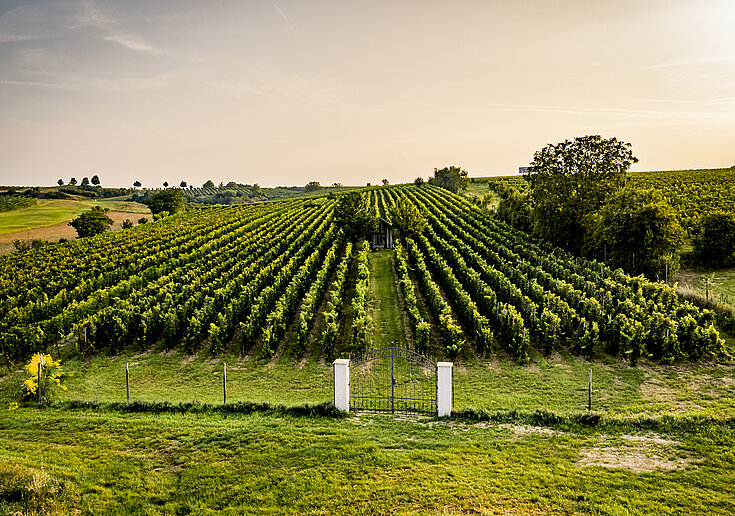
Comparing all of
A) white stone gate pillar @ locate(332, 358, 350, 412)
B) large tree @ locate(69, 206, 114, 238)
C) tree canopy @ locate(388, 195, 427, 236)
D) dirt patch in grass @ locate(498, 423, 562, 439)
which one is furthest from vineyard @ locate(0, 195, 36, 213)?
dirt patch in grass @ locate(498, 423, 562, 439)

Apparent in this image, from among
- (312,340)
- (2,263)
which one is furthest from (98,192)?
(312,340)

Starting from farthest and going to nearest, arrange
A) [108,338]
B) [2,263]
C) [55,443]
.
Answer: [2,263], [108,338], [55,443]

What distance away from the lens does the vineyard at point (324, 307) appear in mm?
18516

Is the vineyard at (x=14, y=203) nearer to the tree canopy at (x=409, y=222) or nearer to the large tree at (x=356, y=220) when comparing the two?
the large tree at (x=356, y=220)

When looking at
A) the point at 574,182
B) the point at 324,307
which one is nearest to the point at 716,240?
the point at 574,182

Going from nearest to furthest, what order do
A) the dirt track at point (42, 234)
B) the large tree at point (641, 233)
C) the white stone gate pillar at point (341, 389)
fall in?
the white stone gate pillar at point (341, 389) → the large tree at point (641, 233) → the dirt track at point (42, 234)

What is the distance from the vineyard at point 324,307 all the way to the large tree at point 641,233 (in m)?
2.85

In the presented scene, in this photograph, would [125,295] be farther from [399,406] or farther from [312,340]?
[399,406]

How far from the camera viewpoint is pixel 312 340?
21.1 m

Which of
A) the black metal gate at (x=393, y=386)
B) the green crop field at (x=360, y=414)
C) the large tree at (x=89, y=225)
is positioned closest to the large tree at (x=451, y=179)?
the large tree at (x=89, y=225)

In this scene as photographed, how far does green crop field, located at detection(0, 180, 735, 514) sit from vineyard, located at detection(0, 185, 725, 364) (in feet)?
0.43

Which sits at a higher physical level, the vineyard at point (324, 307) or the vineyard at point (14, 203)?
the vineyard at point (14, 203)

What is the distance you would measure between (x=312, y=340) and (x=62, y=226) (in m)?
83.0

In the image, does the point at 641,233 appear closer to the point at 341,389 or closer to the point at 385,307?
the point at 385,307
